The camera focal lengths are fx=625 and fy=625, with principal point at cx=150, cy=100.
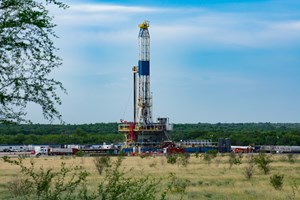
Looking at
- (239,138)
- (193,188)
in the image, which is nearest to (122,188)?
(193,188)

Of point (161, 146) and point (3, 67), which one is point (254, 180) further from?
point (161, 146)

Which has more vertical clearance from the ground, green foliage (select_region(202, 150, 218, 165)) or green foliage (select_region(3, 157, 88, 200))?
green foliage (select_region(3, 157, 88, 200))

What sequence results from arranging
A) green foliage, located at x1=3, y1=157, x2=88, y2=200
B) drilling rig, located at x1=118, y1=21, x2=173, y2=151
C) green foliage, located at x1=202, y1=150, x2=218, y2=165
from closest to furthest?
green foliage, located at x1=3, y1=157, x2=88, y2=200, green foliage, located at x1=202, y1=150, x2=218, y2=165, drilling rig, located at x1=118, y1=21, x2=173, y2=151

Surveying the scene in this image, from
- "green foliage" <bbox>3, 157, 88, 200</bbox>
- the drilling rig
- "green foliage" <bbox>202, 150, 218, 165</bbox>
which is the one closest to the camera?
"green foliage" <bbox>3, 157, 88, 200</bbox>

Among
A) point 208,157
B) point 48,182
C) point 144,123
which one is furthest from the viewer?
point 144,123

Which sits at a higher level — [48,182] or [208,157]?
[48,182]

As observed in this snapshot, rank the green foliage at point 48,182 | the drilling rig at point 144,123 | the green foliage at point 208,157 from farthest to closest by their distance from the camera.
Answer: the drilling rig at point 144,123, the green foliage at point 208,157, the green foliage at point 48,182

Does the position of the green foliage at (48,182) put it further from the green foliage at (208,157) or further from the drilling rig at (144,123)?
the drilling rig at (144,123)

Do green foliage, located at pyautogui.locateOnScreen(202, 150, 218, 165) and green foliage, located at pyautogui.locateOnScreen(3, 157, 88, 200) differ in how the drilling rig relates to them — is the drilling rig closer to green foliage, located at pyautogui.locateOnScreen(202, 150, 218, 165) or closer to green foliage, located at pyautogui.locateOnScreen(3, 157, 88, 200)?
green foliage, located at pyautogui.locateOnScreen(202, 150, 218, 165)

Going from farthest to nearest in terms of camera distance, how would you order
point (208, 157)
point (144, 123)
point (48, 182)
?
point (144, 123) → point (208, 157) → point (48, 182)

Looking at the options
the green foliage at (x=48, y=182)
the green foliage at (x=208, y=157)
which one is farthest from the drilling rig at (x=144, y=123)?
the green foliage at (x=48, y=182)

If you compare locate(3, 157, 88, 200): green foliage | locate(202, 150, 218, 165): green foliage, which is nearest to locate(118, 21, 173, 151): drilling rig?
locate(202, 150, 218, 165): green foliage

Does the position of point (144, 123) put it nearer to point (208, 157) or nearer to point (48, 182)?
point (208, 157)

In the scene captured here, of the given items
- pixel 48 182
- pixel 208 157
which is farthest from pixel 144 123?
pixel 48 182
